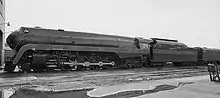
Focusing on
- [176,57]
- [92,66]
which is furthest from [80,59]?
[176,57]

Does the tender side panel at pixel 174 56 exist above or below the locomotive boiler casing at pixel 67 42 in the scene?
below

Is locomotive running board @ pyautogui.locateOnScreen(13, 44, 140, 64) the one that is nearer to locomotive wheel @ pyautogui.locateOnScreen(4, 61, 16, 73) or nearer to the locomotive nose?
locomotive wheel @ pyautogui.locateOnScreen(4, 61, 16, 73)

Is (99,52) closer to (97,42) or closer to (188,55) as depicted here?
(97,42)

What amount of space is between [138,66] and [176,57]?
230 inches

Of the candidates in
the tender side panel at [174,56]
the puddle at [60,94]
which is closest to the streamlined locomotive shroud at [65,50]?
the tender side panel at [174,56]

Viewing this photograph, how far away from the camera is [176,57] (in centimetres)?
2259

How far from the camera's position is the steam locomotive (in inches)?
500

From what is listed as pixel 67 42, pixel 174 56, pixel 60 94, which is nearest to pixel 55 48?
pixel 67 42

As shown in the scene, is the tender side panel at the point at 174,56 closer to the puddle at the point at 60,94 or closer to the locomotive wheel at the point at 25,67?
the locomotive wheel at the point at 25,67

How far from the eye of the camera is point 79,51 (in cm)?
1488

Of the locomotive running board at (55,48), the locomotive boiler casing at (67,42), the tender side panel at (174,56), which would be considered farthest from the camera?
the tender side panel at (174,56)

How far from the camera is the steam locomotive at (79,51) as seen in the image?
1270cm

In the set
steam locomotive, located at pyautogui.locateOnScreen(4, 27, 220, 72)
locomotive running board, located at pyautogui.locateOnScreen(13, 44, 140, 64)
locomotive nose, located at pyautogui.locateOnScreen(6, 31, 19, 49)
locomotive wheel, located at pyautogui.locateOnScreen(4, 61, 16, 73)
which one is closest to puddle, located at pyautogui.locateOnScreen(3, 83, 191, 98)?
locomotive running board, located at pyautogui.locateOnScreen(13, 44, 140, 64)

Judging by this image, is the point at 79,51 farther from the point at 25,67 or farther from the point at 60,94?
the point at 60,94
